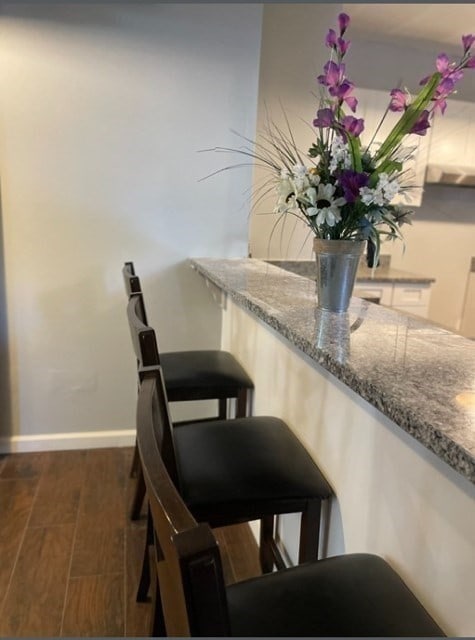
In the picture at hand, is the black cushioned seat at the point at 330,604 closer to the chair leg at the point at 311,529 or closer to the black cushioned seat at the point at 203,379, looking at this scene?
the chair leg at the point at 311,529

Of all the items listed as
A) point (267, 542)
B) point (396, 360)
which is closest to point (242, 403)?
point (267, 542)

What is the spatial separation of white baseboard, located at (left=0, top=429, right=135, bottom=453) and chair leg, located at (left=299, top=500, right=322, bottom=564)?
156 centimetres

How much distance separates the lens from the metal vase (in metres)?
1.14

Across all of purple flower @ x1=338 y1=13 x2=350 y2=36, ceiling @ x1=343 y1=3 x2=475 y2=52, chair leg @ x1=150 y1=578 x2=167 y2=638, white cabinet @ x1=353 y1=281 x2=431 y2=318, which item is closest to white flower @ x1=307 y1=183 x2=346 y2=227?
purple flower @ x1=338 y1=13 x2=350 y2=36

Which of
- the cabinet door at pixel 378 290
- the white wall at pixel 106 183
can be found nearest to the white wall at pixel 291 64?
the white wall at pixel 106 183

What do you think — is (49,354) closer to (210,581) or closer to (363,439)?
(363,439)

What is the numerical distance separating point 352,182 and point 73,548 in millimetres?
1650

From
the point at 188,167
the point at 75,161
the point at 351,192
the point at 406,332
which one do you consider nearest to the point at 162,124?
Result: the point at 188,167

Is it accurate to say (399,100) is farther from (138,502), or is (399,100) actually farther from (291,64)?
(291,64)

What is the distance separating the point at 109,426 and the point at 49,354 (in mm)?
511

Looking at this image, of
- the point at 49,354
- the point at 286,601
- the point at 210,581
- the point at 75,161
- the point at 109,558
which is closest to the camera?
the point at 210,581

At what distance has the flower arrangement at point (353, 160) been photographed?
1.02 meters

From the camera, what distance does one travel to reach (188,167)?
2.27 m

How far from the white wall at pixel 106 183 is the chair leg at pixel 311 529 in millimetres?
1497
